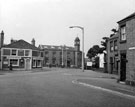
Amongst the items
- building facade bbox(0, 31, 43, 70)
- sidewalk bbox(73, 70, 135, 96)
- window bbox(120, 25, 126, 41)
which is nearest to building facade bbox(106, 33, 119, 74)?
sidewalk bbox(73, 70, 135, 96)

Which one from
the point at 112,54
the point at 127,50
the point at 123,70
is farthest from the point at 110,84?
the point at 112,54

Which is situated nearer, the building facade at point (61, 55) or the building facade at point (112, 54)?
the building facade at point (112, 54)

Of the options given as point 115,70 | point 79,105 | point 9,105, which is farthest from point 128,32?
point 115,70

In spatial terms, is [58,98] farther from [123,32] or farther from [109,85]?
[123,32]

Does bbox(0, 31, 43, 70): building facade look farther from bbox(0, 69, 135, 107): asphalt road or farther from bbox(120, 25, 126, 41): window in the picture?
bbox(0, 69, 135, 107): asphalt road

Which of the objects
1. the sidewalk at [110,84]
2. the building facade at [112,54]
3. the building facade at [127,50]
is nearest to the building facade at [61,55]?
the building facade at [112,54]

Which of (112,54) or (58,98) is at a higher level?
(112,54)

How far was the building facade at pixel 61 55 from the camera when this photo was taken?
108 m

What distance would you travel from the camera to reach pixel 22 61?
56.8m

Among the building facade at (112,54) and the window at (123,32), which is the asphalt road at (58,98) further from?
the building facade at (112,54)

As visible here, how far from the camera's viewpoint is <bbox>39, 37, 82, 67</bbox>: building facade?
4264 inches

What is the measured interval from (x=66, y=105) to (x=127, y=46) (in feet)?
40.7

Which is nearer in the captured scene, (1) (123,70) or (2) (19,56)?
(1) (123,70)

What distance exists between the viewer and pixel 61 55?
110 m
